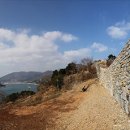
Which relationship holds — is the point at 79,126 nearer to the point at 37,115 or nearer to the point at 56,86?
the point at 37,115

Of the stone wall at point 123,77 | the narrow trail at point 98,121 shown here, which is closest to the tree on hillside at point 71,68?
the stone wall at point 123,77

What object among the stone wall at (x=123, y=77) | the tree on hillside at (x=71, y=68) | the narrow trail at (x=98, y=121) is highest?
the tree on hillside at (x=71, y=68)

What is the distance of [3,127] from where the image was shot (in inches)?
439

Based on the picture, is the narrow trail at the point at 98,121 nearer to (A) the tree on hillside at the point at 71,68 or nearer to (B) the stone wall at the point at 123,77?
(B) the stone wall at the point at 123,77

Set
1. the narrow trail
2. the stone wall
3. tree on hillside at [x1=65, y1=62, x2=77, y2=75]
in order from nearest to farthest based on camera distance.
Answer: the stone wall < the narrow trail < tree on hillside at [x1=65, y1=62, x2=77, y2=75]

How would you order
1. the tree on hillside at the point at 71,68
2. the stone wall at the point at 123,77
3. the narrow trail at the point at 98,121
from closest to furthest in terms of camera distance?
the stone wall at the point at 123,77 → the narrow trail at the point at 98,121 → the tree on hillside at the point at 71,68

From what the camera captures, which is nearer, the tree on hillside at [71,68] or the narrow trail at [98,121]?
the narrow trail at [98,121]

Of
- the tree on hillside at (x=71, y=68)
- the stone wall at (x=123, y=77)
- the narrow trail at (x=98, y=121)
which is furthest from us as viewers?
the tree on hillside at (x=71, y=68)

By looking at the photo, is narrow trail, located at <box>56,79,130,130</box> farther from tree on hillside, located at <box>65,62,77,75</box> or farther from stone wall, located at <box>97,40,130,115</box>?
tree on hillside, located at <box>65,62,77,75</box>

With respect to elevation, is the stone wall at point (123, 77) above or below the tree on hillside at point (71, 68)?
below

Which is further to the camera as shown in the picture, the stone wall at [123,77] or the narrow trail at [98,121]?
the narrow trail at [98,121]

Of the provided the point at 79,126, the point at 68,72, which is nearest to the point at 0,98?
the point at 68,72

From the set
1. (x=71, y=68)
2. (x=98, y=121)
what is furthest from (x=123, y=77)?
(x=71, y=68)

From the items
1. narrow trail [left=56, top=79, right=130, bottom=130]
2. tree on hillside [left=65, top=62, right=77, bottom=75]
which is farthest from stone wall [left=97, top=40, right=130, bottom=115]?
tree on hillside [left=65, top=62, right=77, bottom=75]
